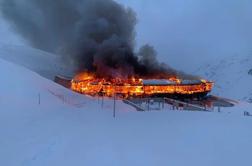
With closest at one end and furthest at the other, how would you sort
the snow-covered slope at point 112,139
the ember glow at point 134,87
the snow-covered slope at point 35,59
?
1. the snow-covered slope at point 112,139
2. the ember glow at point 134,87
3. the snow-covered slope at point 35,59

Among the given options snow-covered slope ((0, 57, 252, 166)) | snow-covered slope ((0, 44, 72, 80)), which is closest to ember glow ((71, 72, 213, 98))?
snow-covered slope ((0, 44, 72, 80))

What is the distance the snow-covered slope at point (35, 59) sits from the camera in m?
59.3

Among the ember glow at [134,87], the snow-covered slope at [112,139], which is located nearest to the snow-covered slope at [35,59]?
the ember glow at [134,87]

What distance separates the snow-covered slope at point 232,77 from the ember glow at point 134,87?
36762 mm

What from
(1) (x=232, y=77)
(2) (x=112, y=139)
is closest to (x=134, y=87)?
(2) (x=112, y=139)

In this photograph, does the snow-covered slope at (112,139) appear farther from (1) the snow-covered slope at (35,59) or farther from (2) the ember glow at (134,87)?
(1) the snow-covered slope at (35,59)

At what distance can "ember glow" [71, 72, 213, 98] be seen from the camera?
38531 millimetres

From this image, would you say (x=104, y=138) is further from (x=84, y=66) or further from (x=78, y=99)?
(x=84, y=66)

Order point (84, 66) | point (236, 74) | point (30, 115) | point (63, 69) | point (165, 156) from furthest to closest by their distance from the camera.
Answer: point (236, 74)
point (63, 69)
point (84, 66)
point (30, 115)
point (165, 156)

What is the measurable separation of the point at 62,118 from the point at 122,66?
2956cm

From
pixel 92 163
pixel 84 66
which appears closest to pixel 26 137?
pixel 92 163

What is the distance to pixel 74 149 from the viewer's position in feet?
32.8

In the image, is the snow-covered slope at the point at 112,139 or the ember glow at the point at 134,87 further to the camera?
the ember glow at the point at 134,87

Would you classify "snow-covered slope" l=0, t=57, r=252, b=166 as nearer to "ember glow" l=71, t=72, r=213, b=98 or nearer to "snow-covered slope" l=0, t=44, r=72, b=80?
"ember glow" l=71, t=72, r=213, b=98
